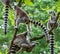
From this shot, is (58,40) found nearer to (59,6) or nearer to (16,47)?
(16,47)

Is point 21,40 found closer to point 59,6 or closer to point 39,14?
point 59,6

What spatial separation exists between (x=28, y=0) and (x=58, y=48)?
468cm

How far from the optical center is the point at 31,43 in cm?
275

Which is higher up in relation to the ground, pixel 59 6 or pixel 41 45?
pixel 59 6

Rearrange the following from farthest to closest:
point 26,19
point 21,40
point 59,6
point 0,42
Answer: point 0,42
point 26,19
point 21,40
point 59,6

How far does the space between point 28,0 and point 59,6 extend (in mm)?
236

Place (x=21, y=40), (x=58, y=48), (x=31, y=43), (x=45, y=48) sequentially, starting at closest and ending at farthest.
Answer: (x=31, y=43), (x=21, y=40), (x=58, y=48), (x=45, y=48)

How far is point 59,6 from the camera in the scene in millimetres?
1809

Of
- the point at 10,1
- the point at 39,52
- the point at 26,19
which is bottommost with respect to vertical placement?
the point at 39,52

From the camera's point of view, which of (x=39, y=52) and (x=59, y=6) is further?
(x=39, y=52)

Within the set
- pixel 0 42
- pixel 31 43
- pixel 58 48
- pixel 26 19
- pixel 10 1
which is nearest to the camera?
pixel 31 43

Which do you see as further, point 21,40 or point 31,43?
point 21,40

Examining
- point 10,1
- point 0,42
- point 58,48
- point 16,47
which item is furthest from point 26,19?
point 0,42

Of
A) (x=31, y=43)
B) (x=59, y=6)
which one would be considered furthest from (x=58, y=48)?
(x=59, y=6)
